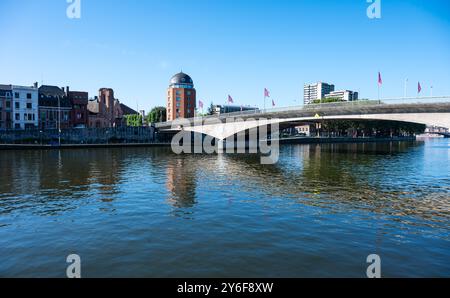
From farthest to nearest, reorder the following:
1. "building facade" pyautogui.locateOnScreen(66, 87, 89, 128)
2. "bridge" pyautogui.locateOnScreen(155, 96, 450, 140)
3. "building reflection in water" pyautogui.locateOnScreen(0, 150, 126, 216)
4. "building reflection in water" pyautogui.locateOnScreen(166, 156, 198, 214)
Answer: "building facade" pyautogui.locateOnScreen(66, 87, 89, 128) < "bridge" pyautogui.locateOnScreen(155, 96, 450, 140) < "building reflection in water" pyautogui.locateOnScreen(166, 156, 198, 214) < "building reflection in water" pyautogui.locateOnScreen(0, 150, 126, 216)

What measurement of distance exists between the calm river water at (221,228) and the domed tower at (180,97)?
103767 millimetres

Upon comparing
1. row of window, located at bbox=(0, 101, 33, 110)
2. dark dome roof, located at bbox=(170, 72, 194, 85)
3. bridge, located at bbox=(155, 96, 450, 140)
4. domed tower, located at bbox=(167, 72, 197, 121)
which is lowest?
bridge, located at bbox=(155, 96, 450, 140)

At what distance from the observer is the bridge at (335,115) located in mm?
39625

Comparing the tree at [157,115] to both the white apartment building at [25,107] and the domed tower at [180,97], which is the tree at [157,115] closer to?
the domed tower at [180,97]

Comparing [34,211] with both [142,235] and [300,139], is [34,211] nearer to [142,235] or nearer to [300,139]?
[142,235]

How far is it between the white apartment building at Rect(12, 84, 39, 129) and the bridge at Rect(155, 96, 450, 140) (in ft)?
134

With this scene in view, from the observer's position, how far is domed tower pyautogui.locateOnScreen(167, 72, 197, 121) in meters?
135

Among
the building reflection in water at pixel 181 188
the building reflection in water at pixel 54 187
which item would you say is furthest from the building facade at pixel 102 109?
the building reflection in water at pixel 181 188

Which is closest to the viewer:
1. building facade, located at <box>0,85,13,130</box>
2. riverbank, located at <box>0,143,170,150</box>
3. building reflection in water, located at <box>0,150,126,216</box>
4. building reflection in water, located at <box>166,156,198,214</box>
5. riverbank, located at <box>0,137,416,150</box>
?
building reflection in water, located at <box>0,150,126,216</box>

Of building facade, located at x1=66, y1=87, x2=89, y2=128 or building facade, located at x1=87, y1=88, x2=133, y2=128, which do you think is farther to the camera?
building facade, located at x1=87, y1=88, x2=133, y2=128

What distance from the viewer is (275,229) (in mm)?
17297

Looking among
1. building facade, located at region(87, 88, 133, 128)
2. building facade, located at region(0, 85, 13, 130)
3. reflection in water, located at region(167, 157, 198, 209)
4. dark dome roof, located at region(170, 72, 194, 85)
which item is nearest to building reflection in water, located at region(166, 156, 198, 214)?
reflection in water, located at region(167, 157, 198, 209)

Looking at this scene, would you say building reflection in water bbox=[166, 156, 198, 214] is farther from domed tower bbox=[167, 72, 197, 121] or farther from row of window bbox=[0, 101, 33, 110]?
domed tower bbox=[167, 72, 197, 121]
